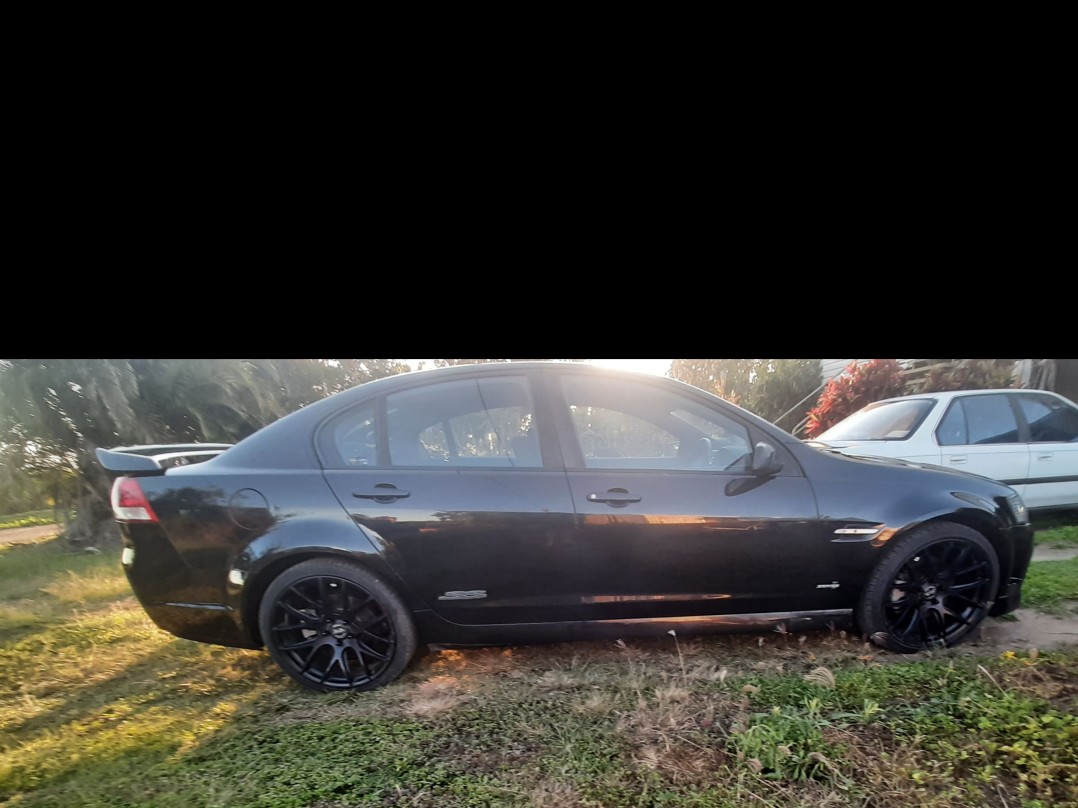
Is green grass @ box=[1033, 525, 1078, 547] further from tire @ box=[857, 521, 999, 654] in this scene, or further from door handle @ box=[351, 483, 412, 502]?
door handle @ box=[351, 483, 412, 502]

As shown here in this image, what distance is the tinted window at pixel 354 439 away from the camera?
2.44m

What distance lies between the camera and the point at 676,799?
1526mm

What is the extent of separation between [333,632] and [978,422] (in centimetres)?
592

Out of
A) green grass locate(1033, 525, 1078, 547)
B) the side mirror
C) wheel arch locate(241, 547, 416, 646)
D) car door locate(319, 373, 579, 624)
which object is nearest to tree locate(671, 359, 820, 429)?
green grass locate(1033, 525, 1078, 547)

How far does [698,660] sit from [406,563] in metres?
1.60

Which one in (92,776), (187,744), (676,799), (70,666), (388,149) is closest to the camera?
(388,149)

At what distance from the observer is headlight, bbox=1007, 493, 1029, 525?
2.61 m

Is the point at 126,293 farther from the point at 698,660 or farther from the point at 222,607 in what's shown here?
the point at 698,660

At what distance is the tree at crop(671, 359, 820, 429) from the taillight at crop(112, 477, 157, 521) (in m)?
7.17

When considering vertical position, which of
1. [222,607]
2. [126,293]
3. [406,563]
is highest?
[126,293]

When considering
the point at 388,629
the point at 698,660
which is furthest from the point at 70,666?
the point at 698,660

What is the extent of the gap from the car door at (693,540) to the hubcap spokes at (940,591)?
422 millimetres

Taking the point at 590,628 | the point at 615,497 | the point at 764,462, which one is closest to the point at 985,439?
the point at 764,462

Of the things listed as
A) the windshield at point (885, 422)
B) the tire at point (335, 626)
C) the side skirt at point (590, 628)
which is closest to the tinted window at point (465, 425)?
the tire at point (335, 626)
